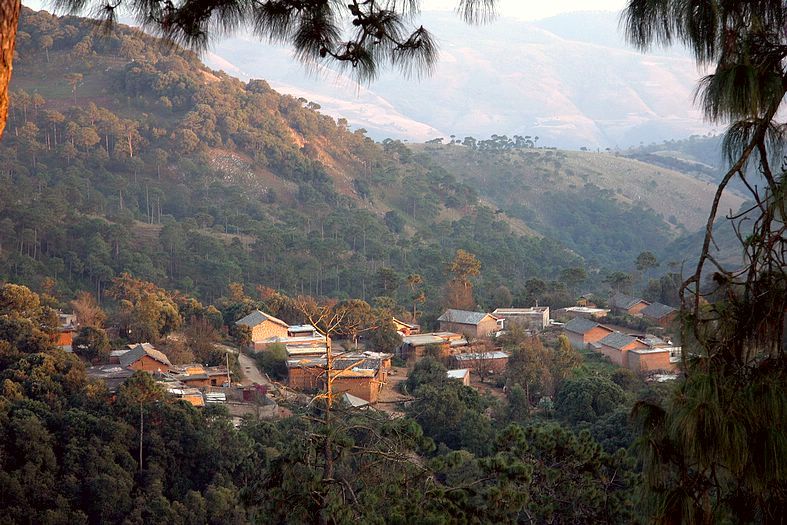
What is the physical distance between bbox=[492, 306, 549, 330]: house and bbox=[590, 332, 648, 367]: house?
3800mm

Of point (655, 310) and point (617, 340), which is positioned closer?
point (617, 340)

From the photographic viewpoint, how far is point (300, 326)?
24625 mm

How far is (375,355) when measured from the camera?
20047 mm

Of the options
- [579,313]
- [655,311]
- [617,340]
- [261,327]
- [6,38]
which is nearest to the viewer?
[6,38]

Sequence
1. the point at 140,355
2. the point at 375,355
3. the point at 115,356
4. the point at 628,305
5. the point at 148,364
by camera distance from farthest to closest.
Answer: the point at 628,305
the point at 375,355
the point at 115,356
the point at 140,355
the point at 148,364

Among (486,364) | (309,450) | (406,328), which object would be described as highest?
(309,450)

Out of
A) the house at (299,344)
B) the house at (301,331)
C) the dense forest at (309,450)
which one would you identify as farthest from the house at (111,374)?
the house at (301,331)

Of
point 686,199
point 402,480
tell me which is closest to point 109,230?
point 402,480

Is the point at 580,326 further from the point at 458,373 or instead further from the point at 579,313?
the point at 458,373

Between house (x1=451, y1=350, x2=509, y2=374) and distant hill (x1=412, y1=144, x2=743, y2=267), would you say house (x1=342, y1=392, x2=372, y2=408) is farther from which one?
distant hill (x1=412, y1=144, x2=743, y2=267)

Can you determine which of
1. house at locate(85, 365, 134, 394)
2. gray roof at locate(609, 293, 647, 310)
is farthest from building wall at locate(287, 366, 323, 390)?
gray roof at locate(609, 293, 647, 310)

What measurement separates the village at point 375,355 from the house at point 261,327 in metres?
Answer: 0.03

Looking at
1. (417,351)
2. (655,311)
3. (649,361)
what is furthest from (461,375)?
(655,311)

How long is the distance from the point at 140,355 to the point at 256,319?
5.24m
